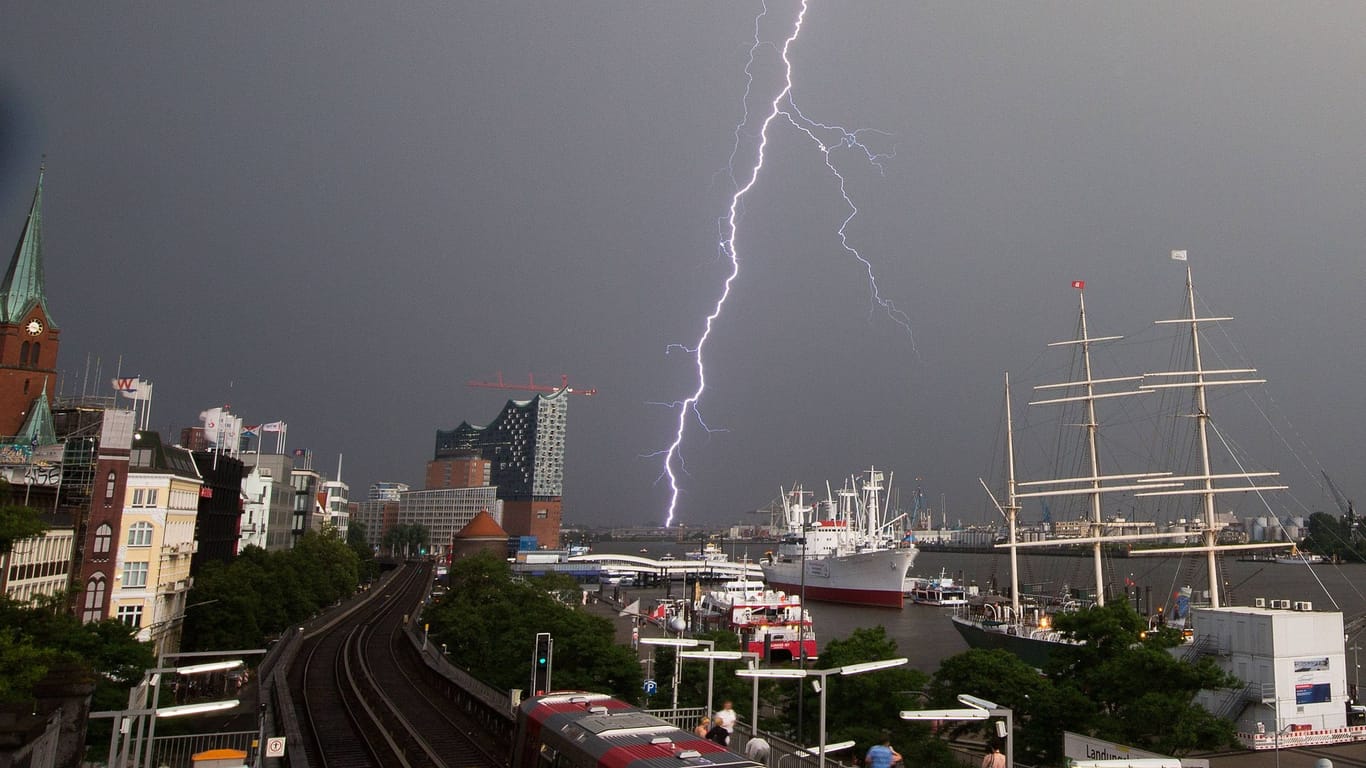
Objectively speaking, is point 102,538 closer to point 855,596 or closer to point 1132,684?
point 1132,684

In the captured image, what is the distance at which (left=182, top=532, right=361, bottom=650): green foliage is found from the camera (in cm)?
4703

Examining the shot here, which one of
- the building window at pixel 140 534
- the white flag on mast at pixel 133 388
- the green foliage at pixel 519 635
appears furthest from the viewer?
the white flag on mast at pixel 133 388

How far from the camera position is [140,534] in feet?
146

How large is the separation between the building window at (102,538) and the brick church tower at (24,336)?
836cm

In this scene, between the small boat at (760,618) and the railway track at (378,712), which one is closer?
the railway track at (378,712)

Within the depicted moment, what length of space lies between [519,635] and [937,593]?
91.8m

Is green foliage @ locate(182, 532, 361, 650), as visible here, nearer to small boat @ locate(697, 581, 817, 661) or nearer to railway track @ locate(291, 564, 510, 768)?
railway track @ locate(291, 564, 510, 768)

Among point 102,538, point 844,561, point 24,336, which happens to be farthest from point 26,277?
point 844,561

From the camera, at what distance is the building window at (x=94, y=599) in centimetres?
4191

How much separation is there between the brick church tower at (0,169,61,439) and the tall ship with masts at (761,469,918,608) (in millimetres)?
62660

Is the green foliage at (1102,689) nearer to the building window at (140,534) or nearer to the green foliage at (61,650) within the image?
the green foliage at (61,650)

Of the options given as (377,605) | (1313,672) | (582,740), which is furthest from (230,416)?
→ (1313,672)

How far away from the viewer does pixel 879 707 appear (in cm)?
2500

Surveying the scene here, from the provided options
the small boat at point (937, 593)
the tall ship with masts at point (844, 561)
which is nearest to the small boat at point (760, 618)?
the tall ship with masts at point (844, 561)
